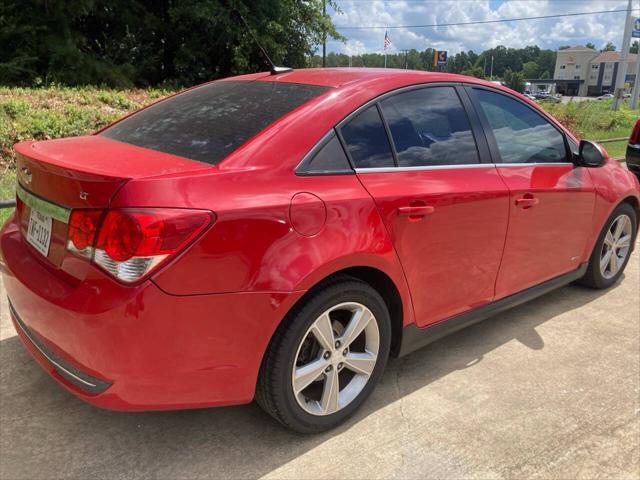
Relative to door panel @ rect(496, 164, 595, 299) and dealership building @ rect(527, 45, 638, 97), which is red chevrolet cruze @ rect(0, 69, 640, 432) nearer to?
door panel @ rect(496, 164, 595, 299)

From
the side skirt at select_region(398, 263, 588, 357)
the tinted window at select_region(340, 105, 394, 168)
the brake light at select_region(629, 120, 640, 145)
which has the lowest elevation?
the side skirt at select_region(398, 263, 588, 357)

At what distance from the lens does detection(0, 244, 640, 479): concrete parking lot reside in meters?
2.38

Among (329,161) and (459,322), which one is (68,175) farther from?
(459,322)

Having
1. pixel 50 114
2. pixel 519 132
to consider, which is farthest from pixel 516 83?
pixel 519 132

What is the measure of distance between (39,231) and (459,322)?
2188 millimetres

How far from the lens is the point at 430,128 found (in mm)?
2963

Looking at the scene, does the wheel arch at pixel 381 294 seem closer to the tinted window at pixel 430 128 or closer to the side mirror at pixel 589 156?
the tinted window at pixel 430 128

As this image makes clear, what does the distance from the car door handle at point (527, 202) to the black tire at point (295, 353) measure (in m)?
1.18

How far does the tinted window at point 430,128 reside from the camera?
2807 millimetres

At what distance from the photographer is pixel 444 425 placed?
2.71 meters

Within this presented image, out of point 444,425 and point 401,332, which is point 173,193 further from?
point 444,425

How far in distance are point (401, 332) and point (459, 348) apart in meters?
0.84

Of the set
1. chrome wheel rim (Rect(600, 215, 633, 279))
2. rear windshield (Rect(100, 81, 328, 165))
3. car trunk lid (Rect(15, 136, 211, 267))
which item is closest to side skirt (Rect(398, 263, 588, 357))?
chrome wheel rim (Rect(600, 215, 633, 279))

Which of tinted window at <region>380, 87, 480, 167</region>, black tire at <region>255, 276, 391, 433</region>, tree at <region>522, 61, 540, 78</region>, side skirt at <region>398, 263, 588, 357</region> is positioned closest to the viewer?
black tire at <region>255, 276, 391, 433</region>
